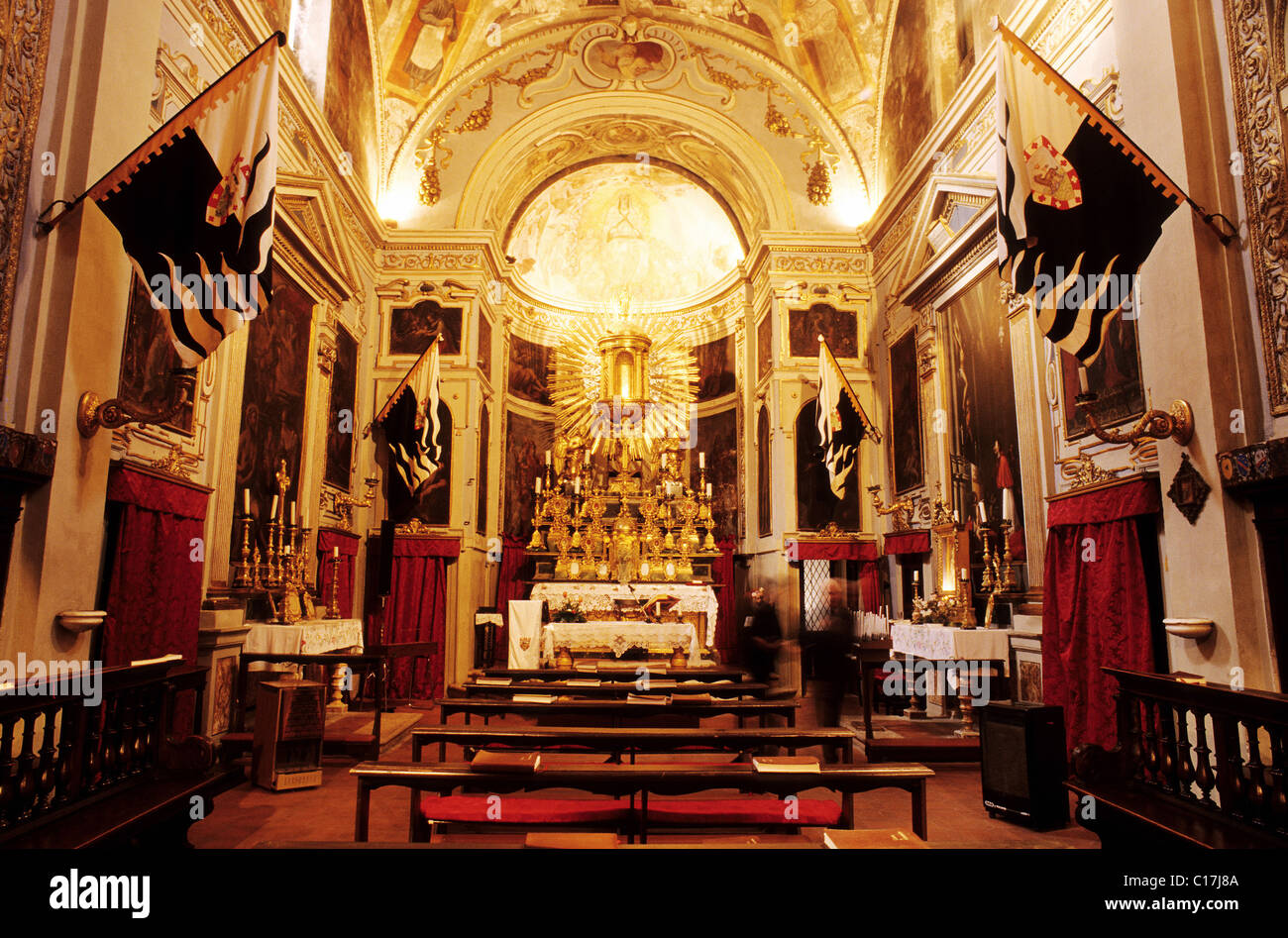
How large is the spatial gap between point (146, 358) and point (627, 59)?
1138 cm

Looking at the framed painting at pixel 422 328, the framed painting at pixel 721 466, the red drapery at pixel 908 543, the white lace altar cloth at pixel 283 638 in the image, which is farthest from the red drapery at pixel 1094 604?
the framed painting at pixel 422 328

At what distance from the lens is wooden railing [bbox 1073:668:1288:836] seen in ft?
9.82

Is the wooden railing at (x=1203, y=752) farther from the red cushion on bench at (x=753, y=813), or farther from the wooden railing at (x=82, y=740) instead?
the wooden railing at (x=82, y=740)

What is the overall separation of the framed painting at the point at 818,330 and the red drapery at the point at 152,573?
31.6ft

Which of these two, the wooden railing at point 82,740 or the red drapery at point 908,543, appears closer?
the wooden railing at point 82,740

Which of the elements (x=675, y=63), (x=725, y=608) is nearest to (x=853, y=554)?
(x=725, y=608)

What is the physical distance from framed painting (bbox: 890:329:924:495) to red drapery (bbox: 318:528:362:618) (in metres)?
8.28

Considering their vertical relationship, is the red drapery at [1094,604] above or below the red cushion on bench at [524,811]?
above

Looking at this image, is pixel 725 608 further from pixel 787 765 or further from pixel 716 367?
pixel 787 765

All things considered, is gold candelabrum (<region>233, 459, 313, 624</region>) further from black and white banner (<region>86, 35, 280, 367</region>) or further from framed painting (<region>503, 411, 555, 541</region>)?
framed painting (<region>503, 411, 555, 541</region>)

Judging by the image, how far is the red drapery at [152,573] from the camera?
Result: 5.73 m

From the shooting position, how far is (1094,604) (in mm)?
6176

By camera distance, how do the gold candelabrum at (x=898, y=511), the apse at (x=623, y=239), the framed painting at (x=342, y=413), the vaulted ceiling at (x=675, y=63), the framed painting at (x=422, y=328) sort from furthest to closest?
the apse at (x=623, y=239), the framed painting at (x=422, y=328), the vaulted ceiling at (x=675, y=63), the framed painting at (x=342, y=413), the gold candelabrum at (x=898, y=511)
